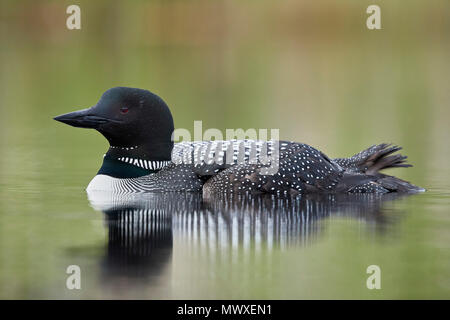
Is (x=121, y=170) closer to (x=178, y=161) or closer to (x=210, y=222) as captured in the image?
(x=178, y=161)

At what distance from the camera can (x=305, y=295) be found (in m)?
3.60

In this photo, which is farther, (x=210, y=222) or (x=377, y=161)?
(x=377, y=161)

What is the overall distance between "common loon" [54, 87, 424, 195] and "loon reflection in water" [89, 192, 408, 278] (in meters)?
0.11

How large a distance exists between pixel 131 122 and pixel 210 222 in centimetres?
140

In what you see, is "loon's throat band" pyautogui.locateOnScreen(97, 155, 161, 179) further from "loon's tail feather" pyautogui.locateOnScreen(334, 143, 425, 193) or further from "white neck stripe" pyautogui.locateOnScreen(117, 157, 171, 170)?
"loon's tail feather" pyautogui.locateOnScreen(334, 143, 425, 193)

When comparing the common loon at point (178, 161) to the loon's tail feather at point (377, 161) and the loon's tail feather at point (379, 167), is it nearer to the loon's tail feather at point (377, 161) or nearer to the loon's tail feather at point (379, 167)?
the loon's tail feather at point (379, 167)

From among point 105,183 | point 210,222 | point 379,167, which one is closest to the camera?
point 210,222

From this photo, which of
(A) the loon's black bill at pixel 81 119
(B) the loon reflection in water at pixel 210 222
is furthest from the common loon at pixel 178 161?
(B) the loon reflection in water at pixel 210 222

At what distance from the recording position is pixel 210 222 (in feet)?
17.1

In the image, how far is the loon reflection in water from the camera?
4.37 meters

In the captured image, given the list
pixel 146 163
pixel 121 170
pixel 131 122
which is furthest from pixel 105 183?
pixel 131 122

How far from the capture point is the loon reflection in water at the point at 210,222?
14.3ft

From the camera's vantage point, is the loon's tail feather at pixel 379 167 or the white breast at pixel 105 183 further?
the loon's tail feather at pixel 379 167

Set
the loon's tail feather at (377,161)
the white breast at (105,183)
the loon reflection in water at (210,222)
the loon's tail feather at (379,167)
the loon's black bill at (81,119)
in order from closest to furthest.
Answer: the loon reflection in water at (210,222) → the loon's black bill at (81,119) → the white breast at (105,183) → the loon's tail feather at (379,167) → the loon's tail feather at (377,161)
